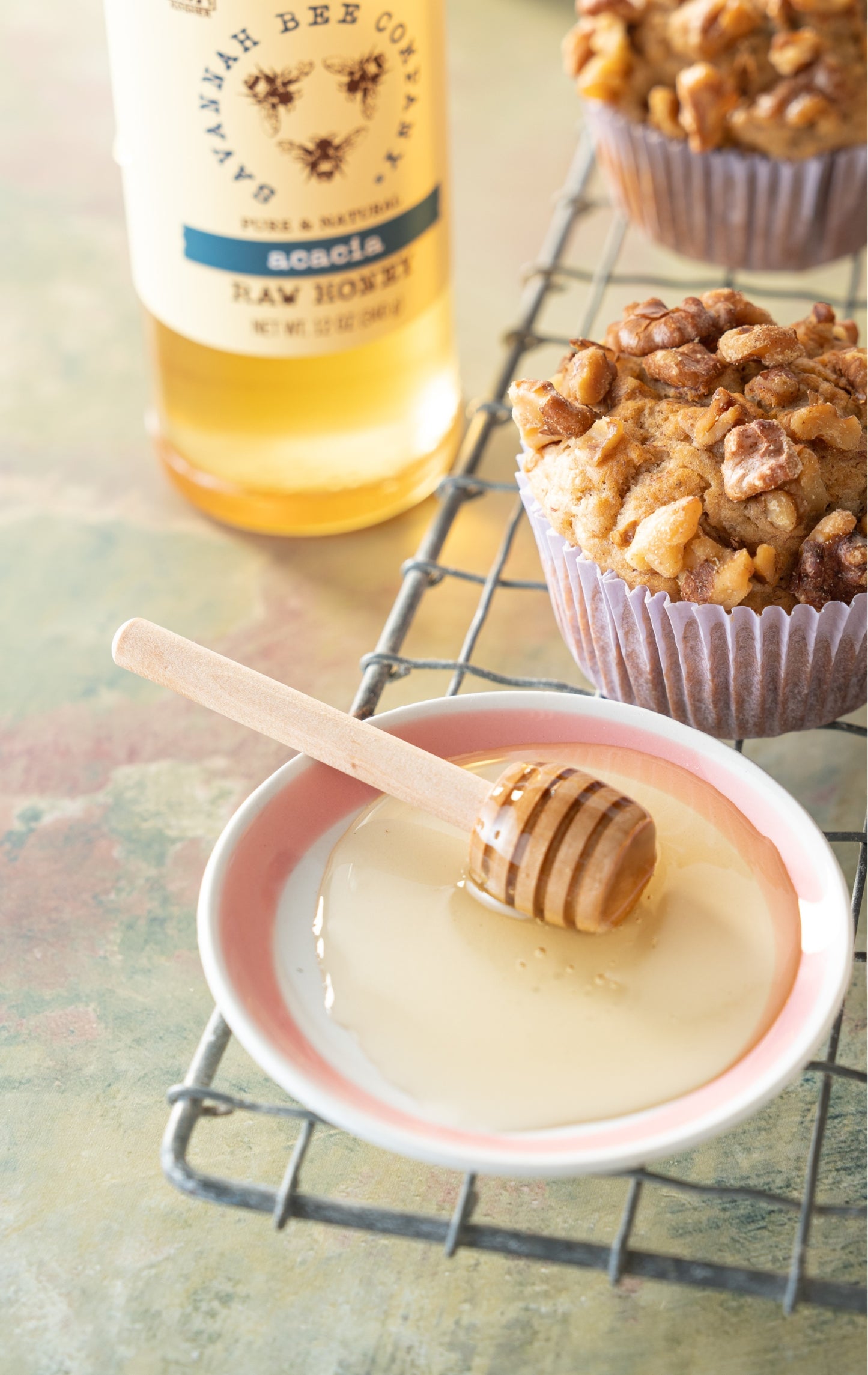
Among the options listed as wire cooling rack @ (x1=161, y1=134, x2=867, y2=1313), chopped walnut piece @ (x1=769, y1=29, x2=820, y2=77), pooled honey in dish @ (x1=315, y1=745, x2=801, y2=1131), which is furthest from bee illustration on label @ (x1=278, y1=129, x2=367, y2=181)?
pooled honey in dish @ (x1=315, y1=745, x2=801, y2=1131)

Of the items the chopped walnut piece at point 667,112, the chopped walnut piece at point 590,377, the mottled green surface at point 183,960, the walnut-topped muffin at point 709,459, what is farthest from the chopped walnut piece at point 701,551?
the chopped walnut piece at point 667,112

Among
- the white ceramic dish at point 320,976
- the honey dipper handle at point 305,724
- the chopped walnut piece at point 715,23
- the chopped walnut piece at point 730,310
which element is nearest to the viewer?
the white ceramic dish at point 320,976

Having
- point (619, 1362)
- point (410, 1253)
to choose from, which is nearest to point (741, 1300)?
point (619, 1362)

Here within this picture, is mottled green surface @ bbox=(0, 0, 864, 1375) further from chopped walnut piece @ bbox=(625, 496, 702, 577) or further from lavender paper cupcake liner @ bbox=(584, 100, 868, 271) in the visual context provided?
chopped walnut piece @ bbox=(625, 496, 702, 577)

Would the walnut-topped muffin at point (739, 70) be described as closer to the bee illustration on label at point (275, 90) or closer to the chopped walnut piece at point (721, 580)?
the bee illustration on label at point (275, 90)

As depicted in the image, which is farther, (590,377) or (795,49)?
(795,49)

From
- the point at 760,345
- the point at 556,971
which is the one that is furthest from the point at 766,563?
the point at 556,971

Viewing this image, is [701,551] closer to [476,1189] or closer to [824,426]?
[824,426]
